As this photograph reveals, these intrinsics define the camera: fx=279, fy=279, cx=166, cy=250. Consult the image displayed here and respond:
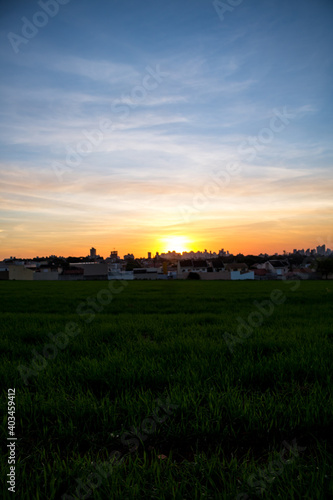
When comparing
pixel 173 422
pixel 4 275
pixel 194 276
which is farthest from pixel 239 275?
pixel 173 422

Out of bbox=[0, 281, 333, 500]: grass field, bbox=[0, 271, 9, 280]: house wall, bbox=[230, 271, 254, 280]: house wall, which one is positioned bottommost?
bbox=[230, 271, 254, 280]: house wall

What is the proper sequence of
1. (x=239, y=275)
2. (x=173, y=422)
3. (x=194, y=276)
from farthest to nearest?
1. (x=239, y=275)
2. (x=194, y=276)
3. (x=173, y=422)

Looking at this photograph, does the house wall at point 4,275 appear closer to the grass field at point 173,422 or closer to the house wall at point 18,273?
the house wall at point 18,273

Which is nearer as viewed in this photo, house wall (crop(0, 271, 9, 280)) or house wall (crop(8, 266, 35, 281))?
house wall (crop(8, 266, 35, 281))

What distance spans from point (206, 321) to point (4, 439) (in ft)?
18.9

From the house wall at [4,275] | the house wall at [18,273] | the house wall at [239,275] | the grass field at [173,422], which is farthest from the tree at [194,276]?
the grass field at [173,422]

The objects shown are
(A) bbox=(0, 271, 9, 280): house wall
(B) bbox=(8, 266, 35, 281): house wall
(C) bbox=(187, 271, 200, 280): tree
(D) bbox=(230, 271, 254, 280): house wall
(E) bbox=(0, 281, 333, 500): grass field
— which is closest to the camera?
(E) bbox=(0, 281, 333, 500): grass field

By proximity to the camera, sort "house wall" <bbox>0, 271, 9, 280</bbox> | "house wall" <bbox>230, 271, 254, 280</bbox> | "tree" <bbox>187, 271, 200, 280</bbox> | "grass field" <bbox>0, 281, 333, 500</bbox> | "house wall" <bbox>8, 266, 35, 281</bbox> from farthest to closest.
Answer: "house wall" <bbox>230, 271, 254, 280</bbox>, "tree" <bbox>187, 271, 200, 280</bbox>, "house wall" <bbox>0, 271, 9, 280</bbox>, "house wall" <bbox>8, 266, 35, 281</bbox>, "grass field" <bbox>0, 281, 333, 500</bbox>

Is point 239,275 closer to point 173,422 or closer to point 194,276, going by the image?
point 194,276

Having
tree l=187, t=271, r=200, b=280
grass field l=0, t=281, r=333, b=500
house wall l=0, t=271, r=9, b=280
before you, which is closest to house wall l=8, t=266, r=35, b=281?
house wall l=0, t=271, r=9, b=280

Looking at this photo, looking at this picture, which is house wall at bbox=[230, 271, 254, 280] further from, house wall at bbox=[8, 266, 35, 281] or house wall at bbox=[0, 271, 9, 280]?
house wall at bbox=[0, 271, 9, 280]

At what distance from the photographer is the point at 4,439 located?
228 cm

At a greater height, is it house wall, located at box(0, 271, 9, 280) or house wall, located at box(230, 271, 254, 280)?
house wall, located at box(0, 271, 9, 280)

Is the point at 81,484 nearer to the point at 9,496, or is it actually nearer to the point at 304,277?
the point at 9,496
